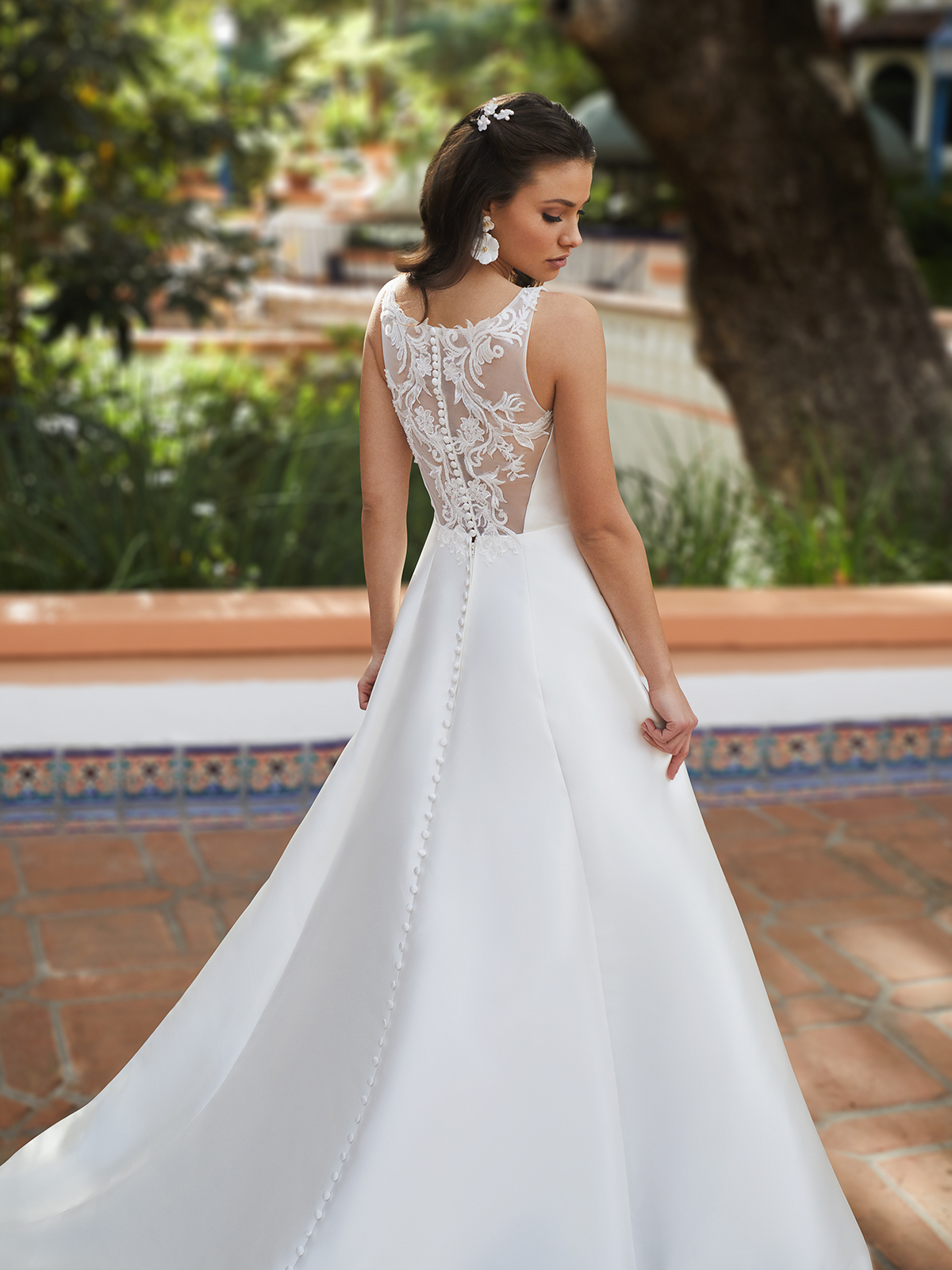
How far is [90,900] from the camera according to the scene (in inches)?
141

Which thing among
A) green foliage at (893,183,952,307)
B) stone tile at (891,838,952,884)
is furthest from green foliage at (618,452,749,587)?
green foliage at (893,183,952,307)

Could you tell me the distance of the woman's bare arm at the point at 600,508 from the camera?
1.90 m

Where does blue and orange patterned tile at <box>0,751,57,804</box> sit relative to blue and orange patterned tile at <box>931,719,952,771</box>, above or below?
above

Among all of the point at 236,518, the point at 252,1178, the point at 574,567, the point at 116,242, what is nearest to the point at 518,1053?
the point at 252,1178

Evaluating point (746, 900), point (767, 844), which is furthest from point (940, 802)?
point (746, 900)

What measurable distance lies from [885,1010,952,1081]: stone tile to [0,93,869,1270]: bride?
870 millimetres

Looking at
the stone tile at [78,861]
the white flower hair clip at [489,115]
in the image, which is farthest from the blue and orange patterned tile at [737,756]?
the white flower hair clip at [489,115]

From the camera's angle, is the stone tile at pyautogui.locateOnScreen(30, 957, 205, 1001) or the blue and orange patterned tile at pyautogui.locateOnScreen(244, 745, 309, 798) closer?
the stone tile at pyautogui.locateOnScreen(30, 957, 205, 1001)

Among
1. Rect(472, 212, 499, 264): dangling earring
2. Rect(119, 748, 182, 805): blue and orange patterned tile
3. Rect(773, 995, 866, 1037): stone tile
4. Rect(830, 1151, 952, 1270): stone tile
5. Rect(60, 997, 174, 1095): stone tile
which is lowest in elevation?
Rect(830, 1151, 952, 1270): stone tile

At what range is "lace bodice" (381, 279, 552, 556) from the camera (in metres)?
1.92

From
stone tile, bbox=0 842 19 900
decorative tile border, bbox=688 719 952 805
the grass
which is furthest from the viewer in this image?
the grass

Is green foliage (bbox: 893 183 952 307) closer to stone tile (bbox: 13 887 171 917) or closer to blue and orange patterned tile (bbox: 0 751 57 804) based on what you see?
blue and orange patterned tile (bbox: 0 751 57 804)

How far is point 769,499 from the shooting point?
543 centimetres

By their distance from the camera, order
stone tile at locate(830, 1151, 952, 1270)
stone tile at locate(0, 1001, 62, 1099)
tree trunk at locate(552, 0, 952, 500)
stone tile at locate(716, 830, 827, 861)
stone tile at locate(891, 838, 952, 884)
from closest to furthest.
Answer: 1. stone tile at locate(830, 1151, 952, 1270)
2. stone tile at locate(0, 1001, 62, 1099)
3. stone tile at locate(891, 838, 952, 884)
4. stone tile at locate(716, 830, 827, 861)
5. tree trunk at locate(552, 0, 952, 500)
